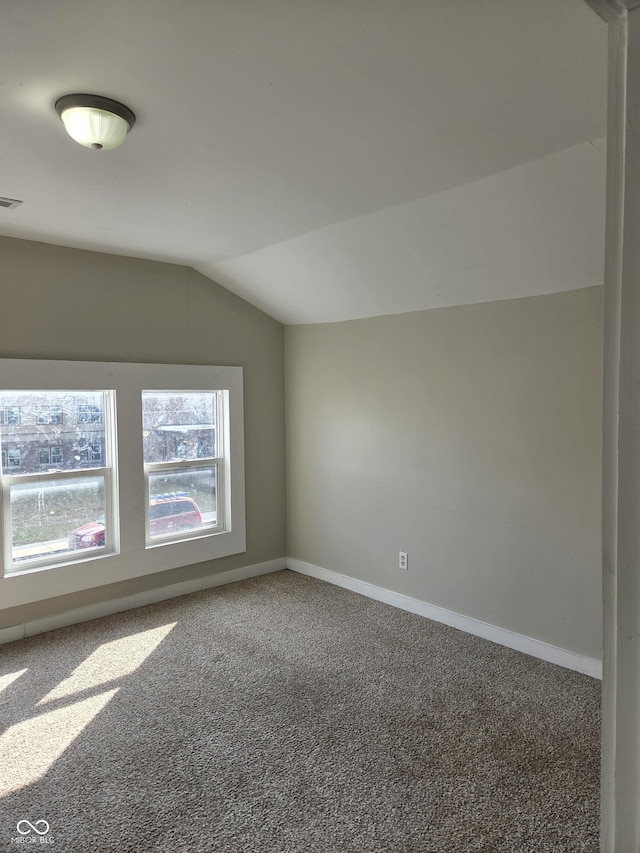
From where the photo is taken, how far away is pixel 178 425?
431 cm

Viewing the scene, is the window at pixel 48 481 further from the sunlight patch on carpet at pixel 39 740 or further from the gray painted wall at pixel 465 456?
the gray painted wall at pixel 465 456

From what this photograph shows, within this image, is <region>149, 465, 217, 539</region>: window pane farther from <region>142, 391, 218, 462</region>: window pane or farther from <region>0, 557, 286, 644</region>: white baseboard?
<region>0, 557, 286, 644</region>: white baseboard

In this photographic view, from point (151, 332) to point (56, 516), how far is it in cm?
139

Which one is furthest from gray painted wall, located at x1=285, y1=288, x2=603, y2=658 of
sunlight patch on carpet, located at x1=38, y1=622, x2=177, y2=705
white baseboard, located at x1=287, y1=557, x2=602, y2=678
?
sunlight patch on carpet, located at x1=38, y1=622, x2=177, y2=705

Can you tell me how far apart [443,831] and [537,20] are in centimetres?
251

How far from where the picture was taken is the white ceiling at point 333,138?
4.96ft

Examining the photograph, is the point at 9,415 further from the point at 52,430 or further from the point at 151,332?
the point at 151,332

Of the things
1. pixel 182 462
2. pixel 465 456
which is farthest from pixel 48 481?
pixel 465 456

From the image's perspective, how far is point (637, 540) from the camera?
2.86 ft

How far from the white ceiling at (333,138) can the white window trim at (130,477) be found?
2.68ft

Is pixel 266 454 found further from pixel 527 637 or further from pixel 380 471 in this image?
pixel 527 637

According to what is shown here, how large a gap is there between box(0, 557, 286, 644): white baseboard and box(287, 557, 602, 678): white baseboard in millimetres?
379

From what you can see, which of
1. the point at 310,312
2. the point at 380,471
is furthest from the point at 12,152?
the point at 380,471

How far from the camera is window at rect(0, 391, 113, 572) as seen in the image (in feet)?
11.6
